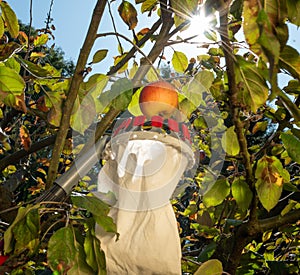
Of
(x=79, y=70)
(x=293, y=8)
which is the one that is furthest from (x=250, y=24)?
(x=79, y=70)

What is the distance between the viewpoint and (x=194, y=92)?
95 centimetres

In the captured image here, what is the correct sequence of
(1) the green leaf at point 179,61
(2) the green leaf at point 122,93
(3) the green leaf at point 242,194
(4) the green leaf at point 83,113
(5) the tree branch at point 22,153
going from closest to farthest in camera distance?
1. (2) the green leaf at point 122,93
2. (4) the green leaf at point 83,113
3. (3) the green leaf at point 242,194
4. (1) the green leaf at point 179,61
5. (5) the tree branch at point 22,153

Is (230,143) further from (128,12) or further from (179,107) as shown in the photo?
(128,12)

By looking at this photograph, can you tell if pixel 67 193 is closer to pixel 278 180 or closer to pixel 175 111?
pixel 175 111

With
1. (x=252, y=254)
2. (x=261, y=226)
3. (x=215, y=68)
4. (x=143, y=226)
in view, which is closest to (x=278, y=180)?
(x=261, y=226)

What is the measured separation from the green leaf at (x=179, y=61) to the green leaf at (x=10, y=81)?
522 mm

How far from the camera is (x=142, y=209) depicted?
27.3 inches

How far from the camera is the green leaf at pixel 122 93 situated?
0.72m

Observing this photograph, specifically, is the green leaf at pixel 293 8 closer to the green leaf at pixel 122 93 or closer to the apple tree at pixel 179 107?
the apple tree at pixel 179 107

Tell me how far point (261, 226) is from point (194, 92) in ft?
1.04

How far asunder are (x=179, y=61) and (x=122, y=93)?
413mm

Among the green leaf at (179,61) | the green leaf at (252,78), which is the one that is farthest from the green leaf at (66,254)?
the green leaf at (179,61)

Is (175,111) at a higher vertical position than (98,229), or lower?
higher

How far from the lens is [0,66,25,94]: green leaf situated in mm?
627
